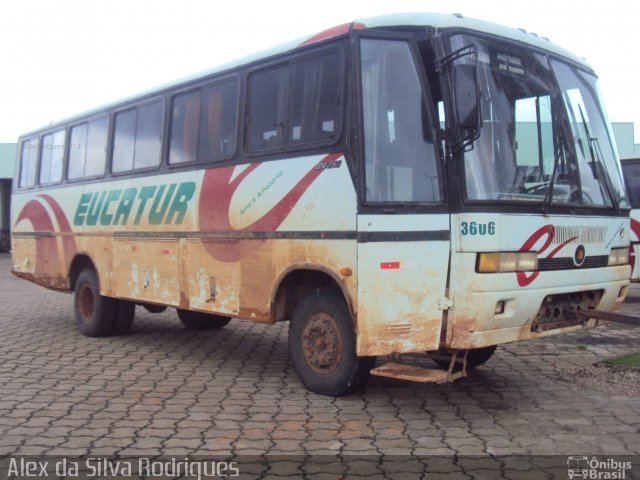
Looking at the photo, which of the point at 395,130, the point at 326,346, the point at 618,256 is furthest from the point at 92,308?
the point at 618,256

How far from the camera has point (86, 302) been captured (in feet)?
31.9

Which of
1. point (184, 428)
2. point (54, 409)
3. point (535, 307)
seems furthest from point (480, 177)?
point (54, 409)

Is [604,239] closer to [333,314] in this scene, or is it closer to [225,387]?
[333,314]

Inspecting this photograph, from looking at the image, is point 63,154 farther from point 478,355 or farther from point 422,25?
point 478,355

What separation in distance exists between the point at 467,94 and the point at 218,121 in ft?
9.88

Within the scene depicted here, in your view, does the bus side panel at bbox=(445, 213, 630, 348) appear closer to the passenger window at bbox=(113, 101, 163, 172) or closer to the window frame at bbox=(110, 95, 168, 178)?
the window frame at bbox=(110, 95, 168, 178)

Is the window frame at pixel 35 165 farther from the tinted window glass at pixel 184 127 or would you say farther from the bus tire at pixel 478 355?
the bus tire at pixel 478 355

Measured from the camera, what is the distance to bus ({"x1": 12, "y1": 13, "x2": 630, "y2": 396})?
5176 mm

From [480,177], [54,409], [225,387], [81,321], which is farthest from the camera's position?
[81,321]

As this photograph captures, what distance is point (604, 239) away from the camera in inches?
236

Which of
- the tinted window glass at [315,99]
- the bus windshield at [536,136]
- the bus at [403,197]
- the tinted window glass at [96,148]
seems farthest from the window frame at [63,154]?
the bus windshield at [536,136]

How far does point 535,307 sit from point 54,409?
3953mm

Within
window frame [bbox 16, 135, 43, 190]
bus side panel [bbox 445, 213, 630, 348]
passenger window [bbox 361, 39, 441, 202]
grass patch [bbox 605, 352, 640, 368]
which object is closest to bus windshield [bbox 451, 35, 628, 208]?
bus side panel [bbox 445, 213, 630, 348]

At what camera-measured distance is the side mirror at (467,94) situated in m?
4.99
